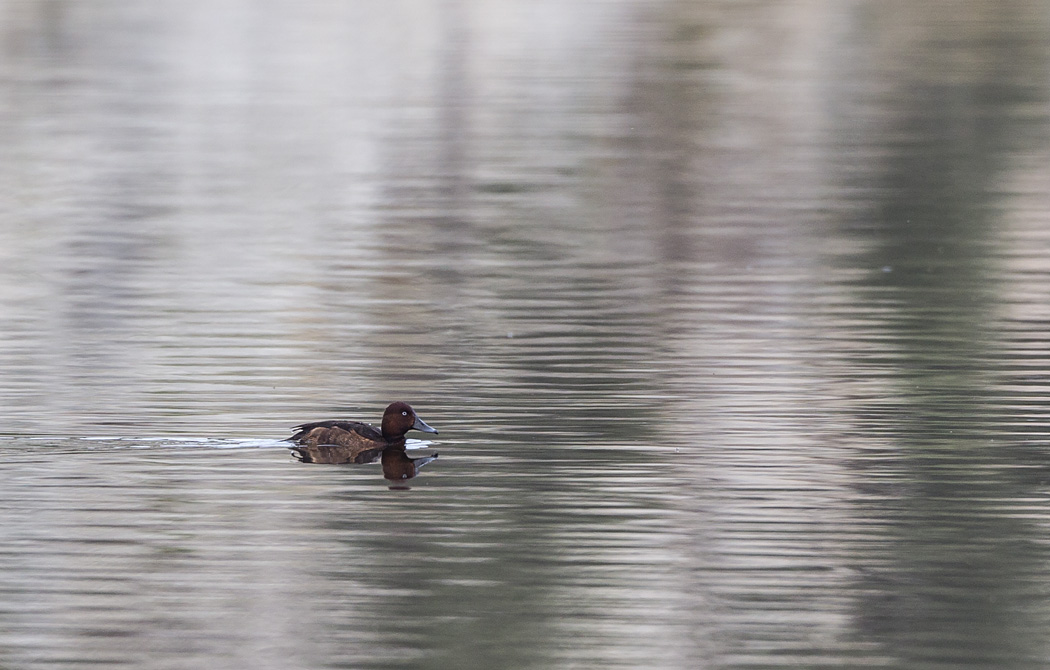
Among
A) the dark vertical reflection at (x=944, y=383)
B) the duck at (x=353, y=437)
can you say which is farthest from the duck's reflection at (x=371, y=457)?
the dark vertical reflection at (x=944, y=383)

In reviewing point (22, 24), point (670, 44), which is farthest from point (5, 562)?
point (22, 24)

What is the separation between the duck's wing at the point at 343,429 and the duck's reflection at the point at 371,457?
0.19 feet

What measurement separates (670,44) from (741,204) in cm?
2404

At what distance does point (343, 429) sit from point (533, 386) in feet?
6.78

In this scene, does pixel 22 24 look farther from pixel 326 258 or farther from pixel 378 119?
pixel 326 258

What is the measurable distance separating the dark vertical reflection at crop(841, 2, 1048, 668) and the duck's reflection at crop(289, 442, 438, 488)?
2.32 meters

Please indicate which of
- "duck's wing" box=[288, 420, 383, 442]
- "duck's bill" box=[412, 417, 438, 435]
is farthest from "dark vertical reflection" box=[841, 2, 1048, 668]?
"duck's wing" box=[288, 420, 383, 442]

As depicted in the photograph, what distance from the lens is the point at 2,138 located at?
29078 millimetres

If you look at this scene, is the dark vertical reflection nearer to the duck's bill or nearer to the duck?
the duck's bill

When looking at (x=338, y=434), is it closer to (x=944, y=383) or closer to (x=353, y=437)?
(x=353, y=437)

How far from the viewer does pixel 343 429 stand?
11.0m

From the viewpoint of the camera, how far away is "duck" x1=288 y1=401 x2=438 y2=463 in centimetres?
1092

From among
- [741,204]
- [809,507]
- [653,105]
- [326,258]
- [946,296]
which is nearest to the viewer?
[809,507]

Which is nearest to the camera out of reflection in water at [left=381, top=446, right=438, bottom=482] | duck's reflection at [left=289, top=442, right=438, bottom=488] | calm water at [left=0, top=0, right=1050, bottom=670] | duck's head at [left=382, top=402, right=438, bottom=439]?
calm water at [left=0, top=0, right=1050, bottom=670]
